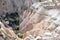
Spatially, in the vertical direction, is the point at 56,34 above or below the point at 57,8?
below

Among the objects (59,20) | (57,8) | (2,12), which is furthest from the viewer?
(2,12)

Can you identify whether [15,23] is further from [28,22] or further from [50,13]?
[50,13]

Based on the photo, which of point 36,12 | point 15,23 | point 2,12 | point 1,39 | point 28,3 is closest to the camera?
point 1,39

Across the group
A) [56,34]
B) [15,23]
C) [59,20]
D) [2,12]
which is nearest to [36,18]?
[59,20]

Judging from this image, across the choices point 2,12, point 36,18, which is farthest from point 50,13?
point 2,12

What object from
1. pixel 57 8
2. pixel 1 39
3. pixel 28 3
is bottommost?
pixel 1 39

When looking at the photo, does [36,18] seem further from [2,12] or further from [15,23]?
[2,12]

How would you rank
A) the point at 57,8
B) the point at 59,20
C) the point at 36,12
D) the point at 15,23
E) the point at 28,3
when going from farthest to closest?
1. the point at 28,3
2. the point at 15,23
3. the point at 36,12
4. the point at 57,8
5. the point at 59,20

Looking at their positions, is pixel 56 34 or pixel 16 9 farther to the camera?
pixel 16 9

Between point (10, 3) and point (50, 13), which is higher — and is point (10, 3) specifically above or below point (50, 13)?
above
